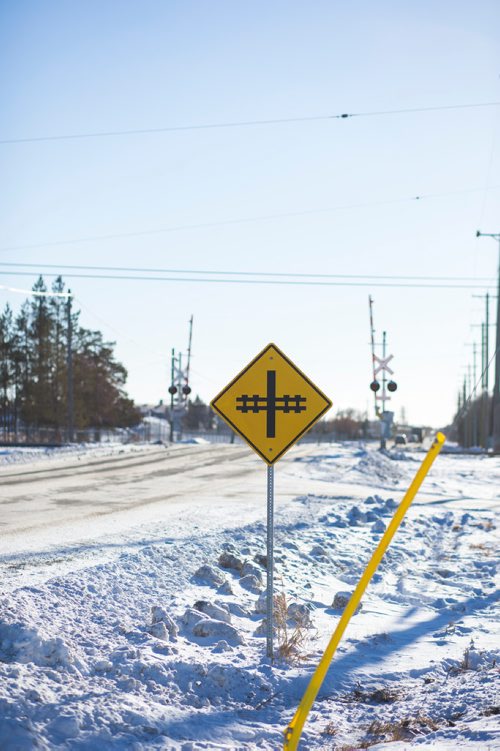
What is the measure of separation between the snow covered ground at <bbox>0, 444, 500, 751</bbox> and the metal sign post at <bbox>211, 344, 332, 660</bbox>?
0.80 metres

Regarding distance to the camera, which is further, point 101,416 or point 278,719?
point 101,416

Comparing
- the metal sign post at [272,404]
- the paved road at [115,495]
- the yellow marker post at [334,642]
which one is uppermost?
the metal sign post at [272,404]

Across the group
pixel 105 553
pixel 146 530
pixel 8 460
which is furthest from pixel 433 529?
pixel 8 460

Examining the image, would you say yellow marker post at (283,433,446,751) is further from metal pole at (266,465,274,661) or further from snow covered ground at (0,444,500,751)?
metal pole at (266,465,274,661)

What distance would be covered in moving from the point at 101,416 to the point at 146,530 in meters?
69.1

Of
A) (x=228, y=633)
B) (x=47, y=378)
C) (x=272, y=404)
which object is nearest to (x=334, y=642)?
(x=272, y=404)

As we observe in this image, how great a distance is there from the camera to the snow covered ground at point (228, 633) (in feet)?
16.0

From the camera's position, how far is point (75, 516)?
13.3m

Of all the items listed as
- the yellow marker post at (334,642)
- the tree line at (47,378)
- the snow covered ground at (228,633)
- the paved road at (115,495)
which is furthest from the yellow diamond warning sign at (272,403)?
Answer: the tree line at (47,378)

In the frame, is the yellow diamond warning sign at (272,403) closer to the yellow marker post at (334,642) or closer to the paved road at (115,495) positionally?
the yellow marker post at (334,642)

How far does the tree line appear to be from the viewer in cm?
6794

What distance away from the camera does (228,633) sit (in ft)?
21.7

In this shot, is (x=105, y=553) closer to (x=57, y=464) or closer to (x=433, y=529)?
(x=433, y=529)

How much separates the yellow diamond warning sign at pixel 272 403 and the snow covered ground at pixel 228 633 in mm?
1711
